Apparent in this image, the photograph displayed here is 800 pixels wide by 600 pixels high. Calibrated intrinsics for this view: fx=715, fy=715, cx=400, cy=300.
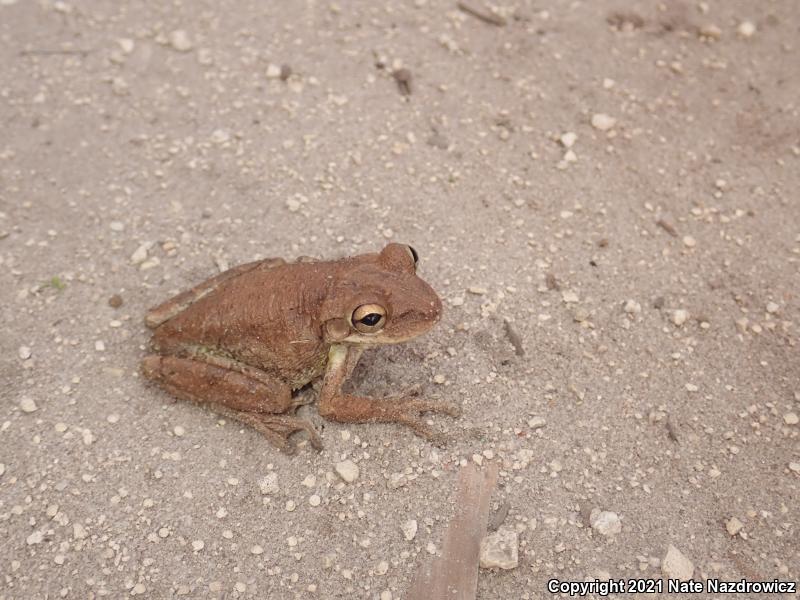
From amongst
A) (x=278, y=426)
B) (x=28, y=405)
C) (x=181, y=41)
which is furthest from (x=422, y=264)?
(x=181, y=41)

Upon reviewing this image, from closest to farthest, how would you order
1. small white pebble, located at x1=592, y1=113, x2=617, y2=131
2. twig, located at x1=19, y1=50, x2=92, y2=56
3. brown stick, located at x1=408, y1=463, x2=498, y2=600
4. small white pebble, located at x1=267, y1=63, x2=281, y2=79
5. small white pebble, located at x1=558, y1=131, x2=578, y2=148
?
brown stick, located at x1=408, y1=463, x2=498, y2=600 < small white pebble, located at x1=558, y1=131, x2=578, y2=148 < small white pebble, located at x1=592, y1=113, x2=617, y2=131 < small white pebble, located at x1=267, y1=63, x2=281, y2=79 < twig, located at x1=19, y1=50, x2=92, y2=56

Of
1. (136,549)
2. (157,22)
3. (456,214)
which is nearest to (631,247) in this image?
(456,214)

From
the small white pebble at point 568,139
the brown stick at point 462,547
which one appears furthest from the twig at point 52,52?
the brown stick at point 462,547

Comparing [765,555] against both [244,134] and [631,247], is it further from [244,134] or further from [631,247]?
[244,134]

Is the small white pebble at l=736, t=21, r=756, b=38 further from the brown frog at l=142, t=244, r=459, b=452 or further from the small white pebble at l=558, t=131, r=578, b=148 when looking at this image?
the brown frog at l=142, t=244, r=459, b=452

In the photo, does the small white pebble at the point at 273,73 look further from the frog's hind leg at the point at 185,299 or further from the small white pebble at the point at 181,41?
the frog's hind leg at the point at 185,299

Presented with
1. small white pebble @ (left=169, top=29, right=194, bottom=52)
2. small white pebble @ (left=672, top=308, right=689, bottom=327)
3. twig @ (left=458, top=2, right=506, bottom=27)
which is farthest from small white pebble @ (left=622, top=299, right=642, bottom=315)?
small white pebble @ (left=169, top=29, right=194, bottom=52)

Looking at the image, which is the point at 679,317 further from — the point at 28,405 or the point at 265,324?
the point at 28,405
